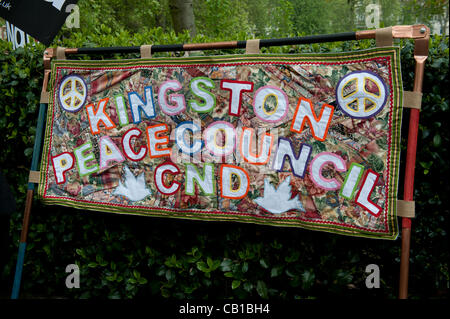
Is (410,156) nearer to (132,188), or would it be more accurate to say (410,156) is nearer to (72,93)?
(132,188)

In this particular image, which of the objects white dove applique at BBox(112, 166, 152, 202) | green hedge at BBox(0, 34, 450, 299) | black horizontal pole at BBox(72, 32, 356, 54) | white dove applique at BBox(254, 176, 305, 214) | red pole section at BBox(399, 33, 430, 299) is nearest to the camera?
red pole section at BBox(399, 33, 430, 299)

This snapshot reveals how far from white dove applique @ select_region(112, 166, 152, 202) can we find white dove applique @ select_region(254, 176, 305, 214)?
0.90 metres

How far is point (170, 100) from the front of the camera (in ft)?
9.41

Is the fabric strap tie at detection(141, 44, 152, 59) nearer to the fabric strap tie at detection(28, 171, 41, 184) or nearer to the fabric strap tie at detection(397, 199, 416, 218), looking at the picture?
the fabric strap tie at detection(28, 171, 41, 184)

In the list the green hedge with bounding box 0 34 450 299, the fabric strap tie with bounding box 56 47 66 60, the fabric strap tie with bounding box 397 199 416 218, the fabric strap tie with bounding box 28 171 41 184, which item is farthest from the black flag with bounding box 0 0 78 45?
the fabric strap tie with bounding box 397 199 416 218

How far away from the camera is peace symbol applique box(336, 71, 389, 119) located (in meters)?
2.38

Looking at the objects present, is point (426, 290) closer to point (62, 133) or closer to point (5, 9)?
point (62, 133)

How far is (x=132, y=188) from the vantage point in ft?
9.78

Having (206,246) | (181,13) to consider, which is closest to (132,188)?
(206,246)

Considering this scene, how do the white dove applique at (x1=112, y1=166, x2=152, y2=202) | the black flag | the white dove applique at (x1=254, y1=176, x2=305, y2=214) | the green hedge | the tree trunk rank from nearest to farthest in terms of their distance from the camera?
the white dove applique at (x1=254, y1=176, x2=305, y2=214)
the green hedge
the white dove applique at (x1=112, y1=166, x2=152, y2=202)
the black flag
the tree trunk

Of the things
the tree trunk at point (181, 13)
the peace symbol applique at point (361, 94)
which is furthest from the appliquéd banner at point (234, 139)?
the tree trunk at point (181, 13)

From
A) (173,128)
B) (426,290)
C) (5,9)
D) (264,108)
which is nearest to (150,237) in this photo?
(173,128)

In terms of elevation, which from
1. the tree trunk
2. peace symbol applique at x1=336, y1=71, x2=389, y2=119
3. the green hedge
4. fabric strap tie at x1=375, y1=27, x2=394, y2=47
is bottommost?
the green hedge

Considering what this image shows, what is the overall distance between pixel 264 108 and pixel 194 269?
56.1 inches
